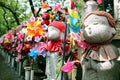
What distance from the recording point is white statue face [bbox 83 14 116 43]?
205 inches

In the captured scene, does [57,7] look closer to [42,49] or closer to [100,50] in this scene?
[42,49]

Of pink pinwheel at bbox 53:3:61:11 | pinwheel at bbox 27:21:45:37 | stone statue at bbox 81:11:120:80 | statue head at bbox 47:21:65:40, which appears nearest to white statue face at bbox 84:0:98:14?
pinwheel at bbox 27:21:45:37

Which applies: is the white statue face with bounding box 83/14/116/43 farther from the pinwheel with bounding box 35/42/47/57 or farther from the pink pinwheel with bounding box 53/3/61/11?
the pinwheel with bounding box 35/42/47/57

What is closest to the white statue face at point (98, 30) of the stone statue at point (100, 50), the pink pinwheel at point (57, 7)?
the stone statue at point (100, 50)

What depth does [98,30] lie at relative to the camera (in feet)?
17.1

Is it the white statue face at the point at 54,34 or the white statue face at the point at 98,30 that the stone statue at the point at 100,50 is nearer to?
the white statue face at the point at 98,30

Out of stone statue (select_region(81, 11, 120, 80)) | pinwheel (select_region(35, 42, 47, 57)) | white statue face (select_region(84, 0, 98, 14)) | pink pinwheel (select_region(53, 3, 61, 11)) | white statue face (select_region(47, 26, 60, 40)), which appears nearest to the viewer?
stone statue (select_region(81, 11, 120, 80))

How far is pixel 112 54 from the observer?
17.0 ft

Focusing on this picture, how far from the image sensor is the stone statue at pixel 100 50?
16.9ft

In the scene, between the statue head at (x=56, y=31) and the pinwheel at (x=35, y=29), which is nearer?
the statue head at (x=56, y=31)

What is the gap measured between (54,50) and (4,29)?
44.3m

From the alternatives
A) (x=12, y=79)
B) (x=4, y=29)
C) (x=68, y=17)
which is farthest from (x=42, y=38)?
(x=4, y=29)

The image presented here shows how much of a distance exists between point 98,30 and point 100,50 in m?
0.33

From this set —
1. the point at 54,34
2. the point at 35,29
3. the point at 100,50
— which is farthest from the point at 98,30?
the point at 35,29
